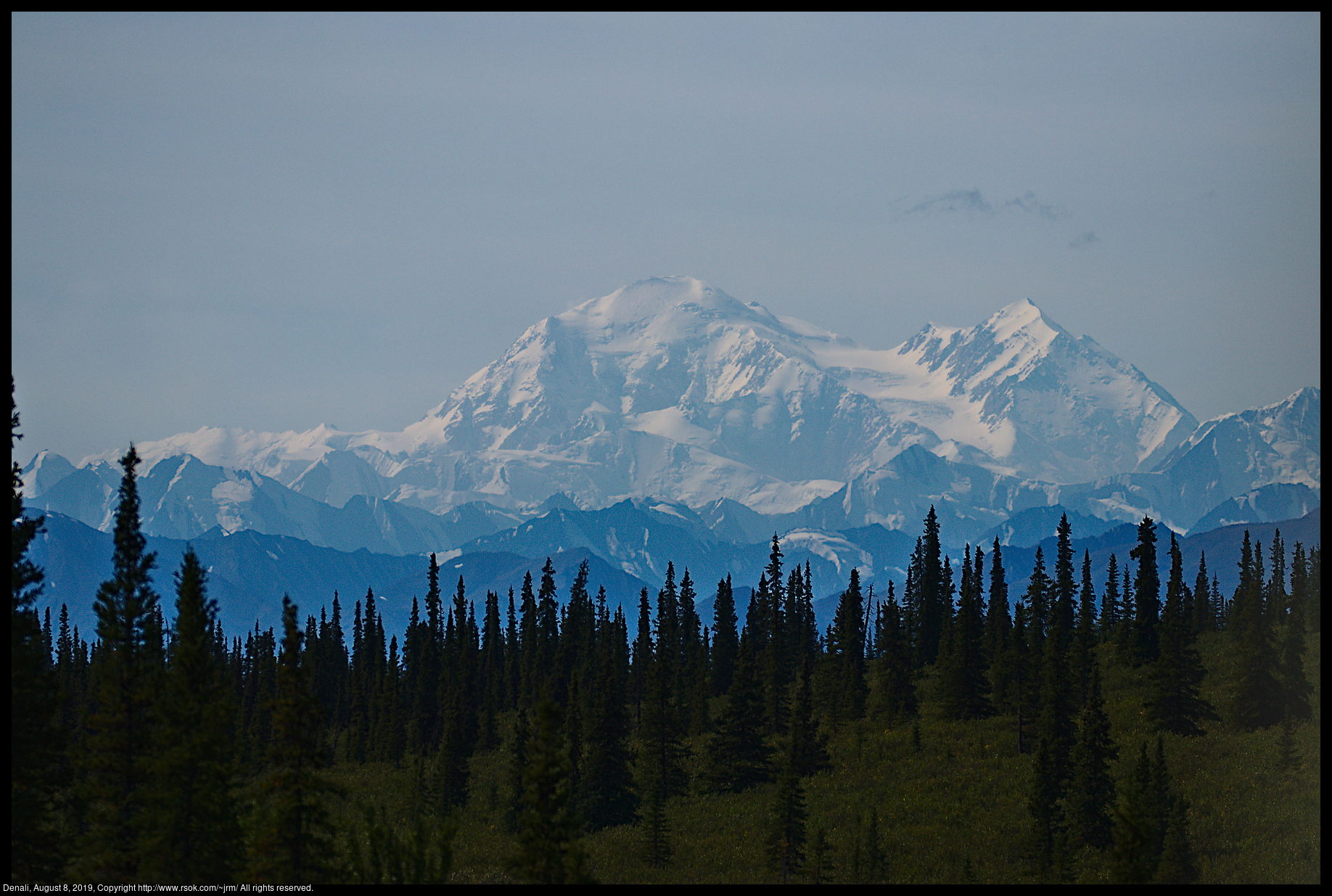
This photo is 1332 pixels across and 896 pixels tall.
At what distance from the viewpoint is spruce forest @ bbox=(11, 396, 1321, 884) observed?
3894 centimetres

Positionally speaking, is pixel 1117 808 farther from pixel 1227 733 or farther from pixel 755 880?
pixel 1227 733

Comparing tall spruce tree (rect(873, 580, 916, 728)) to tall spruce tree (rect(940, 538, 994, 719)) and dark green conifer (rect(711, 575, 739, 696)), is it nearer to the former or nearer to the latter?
tall spruce tree (rect(940, 538, 994, 719))

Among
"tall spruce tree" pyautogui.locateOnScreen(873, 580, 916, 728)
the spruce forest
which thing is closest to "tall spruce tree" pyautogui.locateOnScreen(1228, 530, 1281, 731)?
the spruce forest

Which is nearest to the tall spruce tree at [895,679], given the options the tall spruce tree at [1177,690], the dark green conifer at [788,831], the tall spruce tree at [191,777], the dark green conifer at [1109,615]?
the tall spruce tree at [1177,690]

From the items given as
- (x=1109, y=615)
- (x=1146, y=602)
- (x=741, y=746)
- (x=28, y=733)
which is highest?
(x=1109, y=615)

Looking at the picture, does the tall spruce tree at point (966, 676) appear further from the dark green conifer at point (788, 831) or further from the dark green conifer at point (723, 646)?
the dark green conifer at point (788, 831)

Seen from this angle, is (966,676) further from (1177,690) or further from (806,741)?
(806,741)

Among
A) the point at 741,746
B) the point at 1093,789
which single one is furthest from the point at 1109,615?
the point at 1093,789

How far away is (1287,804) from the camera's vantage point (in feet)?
219

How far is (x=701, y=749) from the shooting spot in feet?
319

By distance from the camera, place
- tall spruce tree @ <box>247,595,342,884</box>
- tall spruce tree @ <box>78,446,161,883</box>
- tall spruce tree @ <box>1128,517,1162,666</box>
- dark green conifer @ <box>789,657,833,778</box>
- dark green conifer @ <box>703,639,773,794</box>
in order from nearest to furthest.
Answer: tall spruce tree @ <box>247,595,342,884</box> < tall spruce tree @ <box>78,446,161,883</box> < dark green conifer @ <box>789,657,833,778</box> < dark green conifer @ <box>703,639,773,794</box> < tall spruce tree @ <box>1128,517,1162,666</box>

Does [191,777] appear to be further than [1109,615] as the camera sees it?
No

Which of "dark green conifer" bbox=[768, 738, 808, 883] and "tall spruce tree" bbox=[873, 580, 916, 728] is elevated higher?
"tall spruce tree" bbox=[873, 580, 916, 728]
